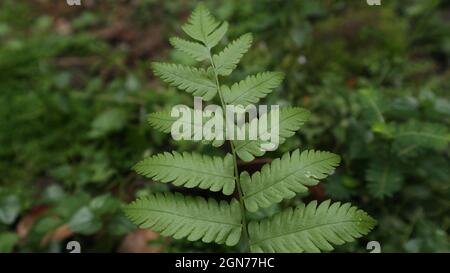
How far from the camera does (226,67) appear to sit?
4.42ft

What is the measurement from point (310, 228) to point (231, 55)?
56 centimetres

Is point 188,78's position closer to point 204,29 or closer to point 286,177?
point 204,29

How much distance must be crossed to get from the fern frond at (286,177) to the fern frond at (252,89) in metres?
0.19

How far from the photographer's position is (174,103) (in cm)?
229

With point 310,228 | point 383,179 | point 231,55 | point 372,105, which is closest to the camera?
point 310,228

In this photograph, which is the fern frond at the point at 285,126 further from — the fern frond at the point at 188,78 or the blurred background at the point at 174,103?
the blurred background at the point at 174,103

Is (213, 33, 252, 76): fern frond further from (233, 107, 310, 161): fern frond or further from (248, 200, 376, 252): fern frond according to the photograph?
(248, 200, 376, 252): fern frond

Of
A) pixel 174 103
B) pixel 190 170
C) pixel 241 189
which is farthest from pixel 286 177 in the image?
pixel 174 103

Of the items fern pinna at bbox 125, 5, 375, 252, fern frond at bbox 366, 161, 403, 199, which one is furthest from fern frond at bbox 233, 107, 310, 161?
fern frond at bbox 366, 161, 403, 199

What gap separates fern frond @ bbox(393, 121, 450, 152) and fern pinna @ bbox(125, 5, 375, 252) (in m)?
0.63

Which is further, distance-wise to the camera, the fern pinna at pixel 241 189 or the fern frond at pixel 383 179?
the fern frond at pixel 383 179

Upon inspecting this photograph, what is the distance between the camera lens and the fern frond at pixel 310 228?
1.21 meters

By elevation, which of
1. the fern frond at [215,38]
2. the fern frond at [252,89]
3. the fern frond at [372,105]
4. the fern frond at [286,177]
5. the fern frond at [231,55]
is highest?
the fern frond at [215,38]

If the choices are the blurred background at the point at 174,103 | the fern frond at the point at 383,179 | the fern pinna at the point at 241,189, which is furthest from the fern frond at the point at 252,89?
the fern frond at the point at 383,179
